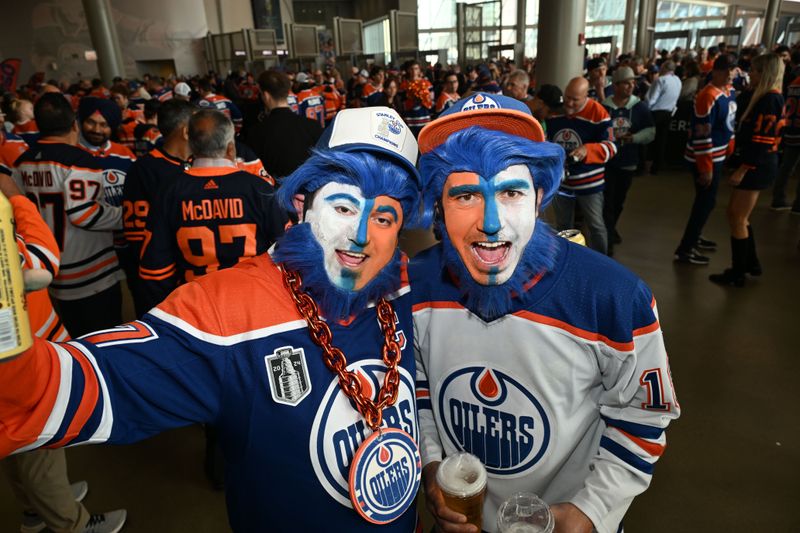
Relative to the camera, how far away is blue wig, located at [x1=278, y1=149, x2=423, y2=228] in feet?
3.77

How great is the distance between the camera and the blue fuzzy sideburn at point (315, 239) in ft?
3.78

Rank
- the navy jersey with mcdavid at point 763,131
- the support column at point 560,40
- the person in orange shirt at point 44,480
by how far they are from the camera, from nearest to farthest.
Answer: the person in orange shirt at point 44,480 < the navy jersey with mcdavid at point 763,131 < the support column at point 560,40

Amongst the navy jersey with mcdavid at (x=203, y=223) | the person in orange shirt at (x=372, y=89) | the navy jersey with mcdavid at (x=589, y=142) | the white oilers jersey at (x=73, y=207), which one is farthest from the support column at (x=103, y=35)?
the navy jersey with mcdavid at (x=203, y=223)

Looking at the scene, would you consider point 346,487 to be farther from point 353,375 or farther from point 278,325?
point 278,325

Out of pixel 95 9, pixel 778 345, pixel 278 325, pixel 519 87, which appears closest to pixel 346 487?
pixel 278 325

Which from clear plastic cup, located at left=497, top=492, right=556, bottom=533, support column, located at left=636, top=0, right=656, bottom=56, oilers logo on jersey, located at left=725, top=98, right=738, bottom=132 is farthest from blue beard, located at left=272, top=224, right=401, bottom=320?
support column, located at left=636, top=0, right=656, bottom=56

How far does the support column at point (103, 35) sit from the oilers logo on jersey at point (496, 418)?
16.2m

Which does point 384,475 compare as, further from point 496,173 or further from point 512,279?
point 496,173

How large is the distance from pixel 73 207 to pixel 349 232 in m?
2.34

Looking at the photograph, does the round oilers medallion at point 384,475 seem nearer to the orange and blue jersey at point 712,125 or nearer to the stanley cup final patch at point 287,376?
the stanley cup final patch at point 287,376

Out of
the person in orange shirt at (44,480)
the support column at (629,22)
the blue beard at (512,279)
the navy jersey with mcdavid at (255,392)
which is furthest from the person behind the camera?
the support column at (629,22)

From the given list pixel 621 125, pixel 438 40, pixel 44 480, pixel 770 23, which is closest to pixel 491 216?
pixel 44 480

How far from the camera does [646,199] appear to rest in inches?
270

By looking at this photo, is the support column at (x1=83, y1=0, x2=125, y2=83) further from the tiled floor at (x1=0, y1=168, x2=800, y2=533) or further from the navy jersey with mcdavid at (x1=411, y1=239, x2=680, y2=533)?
the navy jersey with mcdavid at (x1=411, y1=239, x2=680, y2=533)
